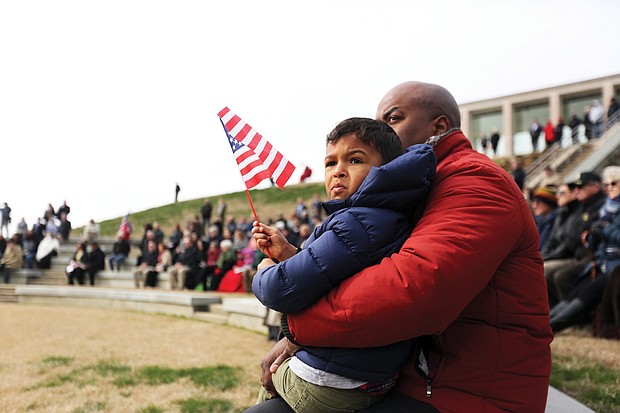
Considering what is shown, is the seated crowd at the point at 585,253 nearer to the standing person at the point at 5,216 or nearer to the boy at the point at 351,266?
the boy at the point at 351,266

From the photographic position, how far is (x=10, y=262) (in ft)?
64.8

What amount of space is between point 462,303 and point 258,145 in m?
1.36

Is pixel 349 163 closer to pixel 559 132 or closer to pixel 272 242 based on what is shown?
pixel 272 242

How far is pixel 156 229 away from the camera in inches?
769

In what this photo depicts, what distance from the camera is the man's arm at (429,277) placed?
1526 mm

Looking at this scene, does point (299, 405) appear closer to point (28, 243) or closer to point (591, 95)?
point (28, 243)

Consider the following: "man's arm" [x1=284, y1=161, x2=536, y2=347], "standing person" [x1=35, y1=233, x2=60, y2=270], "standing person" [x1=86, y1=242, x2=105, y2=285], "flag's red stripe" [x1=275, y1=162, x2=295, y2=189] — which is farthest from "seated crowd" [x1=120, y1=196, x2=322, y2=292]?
"man's arm" [x1=284, y1=161, x2=536, y2=347]

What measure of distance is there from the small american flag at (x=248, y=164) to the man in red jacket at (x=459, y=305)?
90cm

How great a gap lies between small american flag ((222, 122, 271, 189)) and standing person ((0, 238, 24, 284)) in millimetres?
19615

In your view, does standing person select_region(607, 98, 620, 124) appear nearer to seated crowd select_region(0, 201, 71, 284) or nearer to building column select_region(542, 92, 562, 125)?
building column select_region(542, 92, 562, 125)

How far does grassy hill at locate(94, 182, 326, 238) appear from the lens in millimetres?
35469

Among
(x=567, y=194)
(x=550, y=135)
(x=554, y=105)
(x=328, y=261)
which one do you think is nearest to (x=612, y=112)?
(x=550, y=135)

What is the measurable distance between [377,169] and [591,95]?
3874cm

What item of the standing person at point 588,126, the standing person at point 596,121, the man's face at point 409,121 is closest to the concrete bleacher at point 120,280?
the man's face at point 409,121
